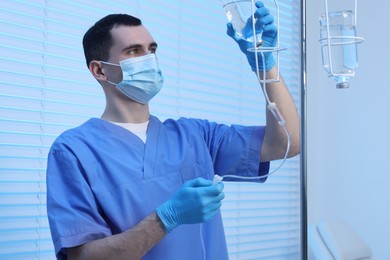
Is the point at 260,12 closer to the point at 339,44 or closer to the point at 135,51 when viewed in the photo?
the point at 339,44

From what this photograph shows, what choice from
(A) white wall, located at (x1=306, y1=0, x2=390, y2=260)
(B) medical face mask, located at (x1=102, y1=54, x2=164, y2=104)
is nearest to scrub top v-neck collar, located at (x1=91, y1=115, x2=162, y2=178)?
(B) medical face mask, located at (x1=102, y1=54, x2=164, y2=104)

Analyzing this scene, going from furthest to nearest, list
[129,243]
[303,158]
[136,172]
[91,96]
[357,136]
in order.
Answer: [357,136], [91,96], [136,172], [129,243], [303,158]

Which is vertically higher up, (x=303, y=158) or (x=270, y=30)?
(x=270, y=30)

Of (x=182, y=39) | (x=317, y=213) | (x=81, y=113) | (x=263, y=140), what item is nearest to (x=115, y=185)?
(x=263, y=140)

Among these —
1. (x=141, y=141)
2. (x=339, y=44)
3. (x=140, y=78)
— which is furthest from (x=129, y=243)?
(x=339, y=44)

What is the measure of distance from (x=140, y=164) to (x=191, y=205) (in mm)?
255

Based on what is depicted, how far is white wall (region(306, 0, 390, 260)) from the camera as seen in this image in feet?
7.73

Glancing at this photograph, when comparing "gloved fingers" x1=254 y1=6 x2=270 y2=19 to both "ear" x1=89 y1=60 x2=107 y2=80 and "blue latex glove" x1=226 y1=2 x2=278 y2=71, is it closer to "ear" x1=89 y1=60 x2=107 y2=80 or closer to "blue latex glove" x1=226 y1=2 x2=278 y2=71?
"blue latex glove" x1=226 y1=2 x2=278 y2=71

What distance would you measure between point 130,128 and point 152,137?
0.07 metres

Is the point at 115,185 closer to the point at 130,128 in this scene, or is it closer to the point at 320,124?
the point at 130,128

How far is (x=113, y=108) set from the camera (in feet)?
4.27

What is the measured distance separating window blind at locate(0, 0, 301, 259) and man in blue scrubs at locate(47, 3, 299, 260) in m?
0.24

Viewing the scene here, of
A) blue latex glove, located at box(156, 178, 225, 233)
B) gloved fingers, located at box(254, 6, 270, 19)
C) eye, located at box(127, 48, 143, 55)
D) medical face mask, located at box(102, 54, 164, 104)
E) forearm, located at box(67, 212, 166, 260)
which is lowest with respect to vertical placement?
forearm, located at box(67, 212, 166, 260)

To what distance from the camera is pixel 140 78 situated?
4.19 ft
